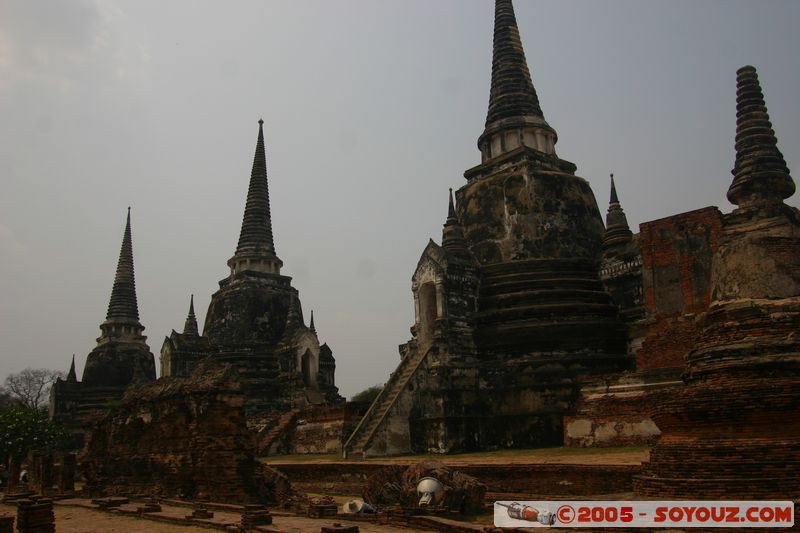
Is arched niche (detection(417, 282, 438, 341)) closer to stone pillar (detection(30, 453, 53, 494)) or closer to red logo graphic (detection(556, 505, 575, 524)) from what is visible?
stone pillar (detection(30, 453, 53, 494))

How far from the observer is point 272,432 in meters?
27.9

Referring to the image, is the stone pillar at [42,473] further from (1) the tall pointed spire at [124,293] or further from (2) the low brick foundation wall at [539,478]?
(1) the tall pointed spire at [124,293]

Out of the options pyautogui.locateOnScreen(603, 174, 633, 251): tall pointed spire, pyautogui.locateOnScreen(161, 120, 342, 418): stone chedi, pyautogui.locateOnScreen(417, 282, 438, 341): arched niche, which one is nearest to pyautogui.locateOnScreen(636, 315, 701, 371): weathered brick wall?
pyautogui.locateOnScreen(603, 174, 633, 251): tall pointed spire

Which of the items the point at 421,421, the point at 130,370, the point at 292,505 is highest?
the point at 130,370

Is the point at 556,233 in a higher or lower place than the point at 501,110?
lower

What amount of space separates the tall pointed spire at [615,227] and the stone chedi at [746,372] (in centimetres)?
1247

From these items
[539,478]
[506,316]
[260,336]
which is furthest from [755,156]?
[260,336]

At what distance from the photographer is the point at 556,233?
24.5 metres

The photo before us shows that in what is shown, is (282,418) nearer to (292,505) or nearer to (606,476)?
(292,505)

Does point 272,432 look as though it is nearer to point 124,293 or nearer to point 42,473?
point 42,473

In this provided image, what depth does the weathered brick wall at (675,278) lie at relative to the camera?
1831 cm

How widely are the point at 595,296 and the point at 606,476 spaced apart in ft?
36.2

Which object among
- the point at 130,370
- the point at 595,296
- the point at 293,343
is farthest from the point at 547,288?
the point at 130,370

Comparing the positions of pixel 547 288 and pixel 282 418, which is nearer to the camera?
pixel 547 288
